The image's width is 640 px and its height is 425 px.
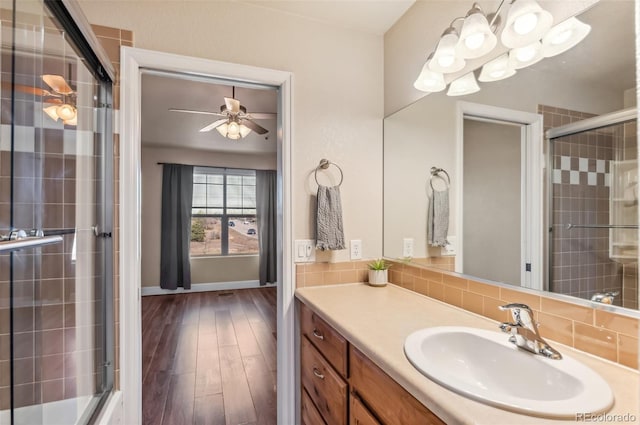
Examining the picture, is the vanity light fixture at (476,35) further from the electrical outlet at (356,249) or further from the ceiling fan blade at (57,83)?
the ceiling fan blade at (57,83)

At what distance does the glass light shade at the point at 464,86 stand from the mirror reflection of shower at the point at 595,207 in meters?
0.35

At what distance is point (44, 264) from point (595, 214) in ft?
6.71

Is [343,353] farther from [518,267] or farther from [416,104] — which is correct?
[416,104]

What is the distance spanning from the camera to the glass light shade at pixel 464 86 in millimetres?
1309

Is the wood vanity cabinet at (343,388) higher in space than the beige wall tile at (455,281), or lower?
lower

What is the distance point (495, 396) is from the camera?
0.67 meters

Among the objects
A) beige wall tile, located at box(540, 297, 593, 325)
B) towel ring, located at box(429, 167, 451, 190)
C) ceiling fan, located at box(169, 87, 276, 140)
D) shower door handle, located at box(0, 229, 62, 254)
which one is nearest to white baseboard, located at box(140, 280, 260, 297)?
ceiling fan, located at box(169, 87, 276, 140)

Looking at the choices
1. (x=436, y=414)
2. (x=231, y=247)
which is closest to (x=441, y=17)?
(x=436, y=414)

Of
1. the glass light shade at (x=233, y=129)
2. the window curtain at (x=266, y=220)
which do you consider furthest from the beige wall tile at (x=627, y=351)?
the window curtain at (x=266, y=220)

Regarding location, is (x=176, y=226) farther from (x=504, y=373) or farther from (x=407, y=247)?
(x=504, y=373)

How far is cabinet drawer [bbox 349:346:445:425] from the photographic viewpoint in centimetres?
75

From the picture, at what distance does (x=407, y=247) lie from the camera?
1.70m


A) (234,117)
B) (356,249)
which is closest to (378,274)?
(356,249)

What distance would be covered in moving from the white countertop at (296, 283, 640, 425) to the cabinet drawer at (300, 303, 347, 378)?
2.0 inches
